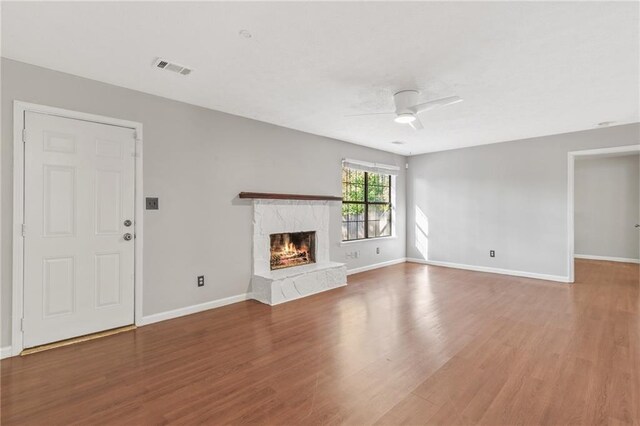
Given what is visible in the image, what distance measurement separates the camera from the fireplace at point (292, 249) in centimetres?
479

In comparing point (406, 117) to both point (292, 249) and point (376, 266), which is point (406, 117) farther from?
point (376, 266)

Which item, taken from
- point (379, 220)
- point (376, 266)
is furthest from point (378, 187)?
point (376, 266)

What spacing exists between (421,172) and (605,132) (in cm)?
313

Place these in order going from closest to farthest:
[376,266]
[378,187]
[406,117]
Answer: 1. [406,117]
2. [376,266]
3. [378,187]

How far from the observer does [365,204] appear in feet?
21.3

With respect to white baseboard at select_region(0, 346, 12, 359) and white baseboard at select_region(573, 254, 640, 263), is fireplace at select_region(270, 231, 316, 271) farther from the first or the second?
white baseboard at select_region(573, 254, 640, 263)

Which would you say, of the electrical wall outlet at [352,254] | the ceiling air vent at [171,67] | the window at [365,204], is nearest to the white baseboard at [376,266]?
the electrical wall outlet at [352,254]

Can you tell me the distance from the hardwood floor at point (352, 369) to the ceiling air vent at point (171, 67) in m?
2.58

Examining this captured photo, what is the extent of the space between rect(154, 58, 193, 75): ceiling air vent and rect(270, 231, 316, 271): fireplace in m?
2.52

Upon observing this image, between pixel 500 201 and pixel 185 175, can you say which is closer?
pixel 185 175

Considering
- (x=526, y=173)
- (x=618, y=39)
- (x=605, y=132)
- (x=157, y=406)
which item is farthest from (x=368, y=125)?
(x=157, y=406)

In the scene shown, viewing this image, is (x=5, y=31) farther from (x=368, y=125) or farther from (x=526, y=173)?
(x=526, y=173)

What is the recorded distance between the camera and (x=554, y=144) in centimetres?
532

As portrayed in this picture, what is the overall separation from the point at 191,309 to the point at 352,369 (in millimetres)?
2256
